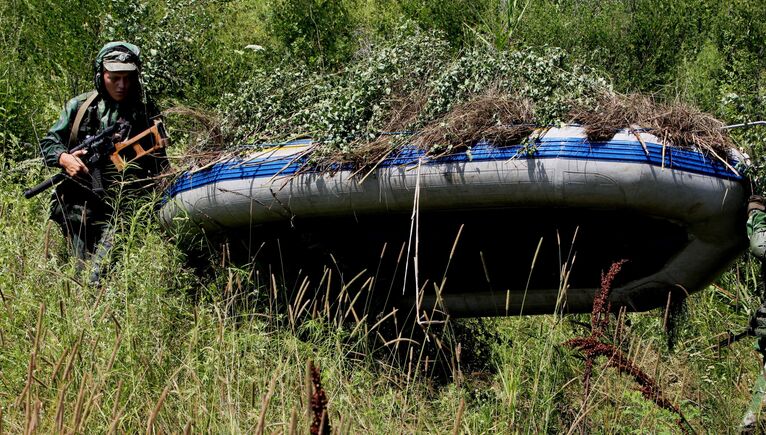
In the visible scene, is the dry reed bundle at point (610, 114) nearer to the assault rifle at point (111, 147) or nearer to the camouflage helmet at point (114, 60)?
the assault rifle at point (111, 147)

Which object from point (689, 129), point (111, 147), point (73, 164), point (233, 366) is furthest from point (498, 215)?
point (73, 164)

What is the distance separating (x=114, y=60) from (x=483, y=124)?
2.27 m

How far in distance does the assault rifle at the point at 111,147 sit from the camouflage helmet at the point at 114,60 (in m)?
0.29

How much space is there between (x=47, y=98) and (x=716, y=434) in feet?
21.7

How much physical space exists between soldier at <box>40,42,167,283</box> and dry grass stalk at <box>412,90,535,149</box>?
1.74 meters

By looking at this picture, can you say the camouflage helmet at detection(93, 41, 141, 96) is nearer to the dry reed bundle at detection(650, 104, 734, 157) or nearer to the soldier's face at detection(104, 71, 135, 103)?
the soldier's face at detection(104, 71, 135, 103)

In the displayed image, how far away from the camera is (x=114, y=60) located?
5906 mm

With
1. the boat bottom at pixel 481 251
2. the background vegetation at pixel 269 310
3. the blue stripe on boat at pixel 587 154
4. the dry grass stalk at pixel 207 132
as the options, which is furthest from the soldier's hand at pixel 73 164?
the blue stripe on boat at pixel 587 154

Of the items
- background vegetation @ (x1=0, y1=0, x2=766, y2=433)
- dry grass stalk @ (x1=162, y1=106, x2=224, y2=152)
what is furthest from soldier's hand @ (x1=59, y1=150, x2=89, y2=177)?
dry grass stalk @ (x1=162, y1=106, x2=224, y2=152)

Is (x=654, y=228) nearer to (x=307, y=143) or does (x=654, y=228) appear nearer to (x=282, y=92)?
(x=307, y=143)

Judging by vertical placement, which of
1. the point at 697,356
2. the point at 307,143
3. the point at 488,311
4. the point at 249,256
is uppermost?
the point at 307,143

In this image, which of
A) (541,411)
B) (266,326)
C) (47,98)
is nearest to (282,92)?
(266,326)

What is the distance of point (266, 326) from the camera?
5.28 meters

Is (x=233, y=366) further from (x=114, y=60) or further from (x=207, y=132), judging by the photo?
(x=114, y=60)
